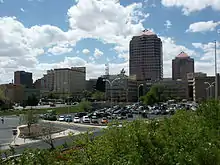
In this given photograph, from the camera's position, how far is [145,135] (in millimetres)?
10062

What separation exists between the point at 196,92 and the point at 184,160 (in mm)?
150634

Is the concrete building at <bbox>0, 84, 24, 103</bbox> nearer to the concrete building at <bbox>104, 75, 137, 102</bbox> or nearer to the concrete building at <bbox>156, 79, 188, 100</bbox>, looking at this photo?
the concrete building at <bbox>104, 75, 137, 102</bbox>

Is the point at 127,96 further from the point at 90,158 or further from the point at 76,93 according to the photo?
the point at 90,158

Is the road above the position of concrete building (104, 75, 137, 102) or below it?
below

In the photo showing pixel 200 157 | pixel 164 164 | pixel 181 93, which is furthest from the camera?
pixel 181 93

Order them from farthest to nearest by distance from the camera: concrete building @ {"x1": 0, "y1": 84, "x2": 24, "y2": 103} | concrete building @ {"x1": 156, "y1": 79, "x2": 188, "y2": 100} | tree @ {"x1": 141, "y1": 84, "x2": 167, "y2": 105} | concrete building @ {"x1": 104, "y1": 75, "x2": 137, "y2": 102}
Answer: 1. concrete building @ {"x1": 156, "y1": 79, "x2": 188, "y2": 100}
2. concrete building @ {"x1": 0, "y1": 84, "x2": 24, "y2": 103}
3. concrete building @ {"x1": 104, "y1": 75, "x2": 137, "y2": 102}
4. tree @ {"x1": 141, "y1": 84, "x2": 167, "y2": 105}

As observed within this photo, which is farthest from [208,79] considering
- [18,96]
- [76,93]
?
[18,96]

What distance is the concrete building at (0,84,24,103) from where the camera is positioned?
535 feet

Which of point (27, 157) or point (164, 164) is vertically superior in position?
point (27, 157)

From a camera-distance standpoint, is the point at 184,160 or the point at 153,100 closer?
the point at 184,160

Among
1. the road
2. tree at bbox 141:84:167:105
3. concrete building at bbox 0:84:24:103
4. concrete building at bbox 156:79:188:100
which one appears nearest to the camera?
the road

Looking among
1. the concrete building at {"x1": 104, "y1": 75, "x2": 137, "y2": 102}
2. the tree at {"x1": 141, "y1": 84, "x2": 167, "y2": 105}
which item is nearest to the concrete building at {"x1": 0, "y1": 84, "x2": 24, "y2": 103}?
the concrete building at {"x1": 104, "y1": 75, "x2": 137, "y2": 102}

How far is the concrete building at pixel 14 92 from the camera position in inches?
6422

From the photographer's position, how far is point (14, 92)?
166375 millimetres
